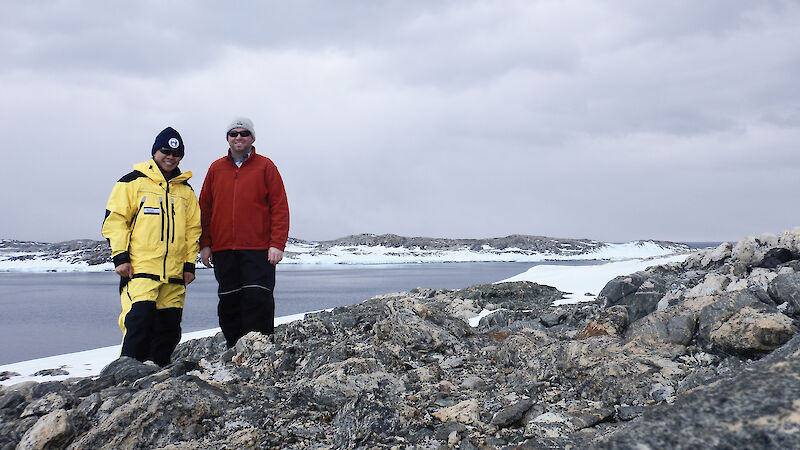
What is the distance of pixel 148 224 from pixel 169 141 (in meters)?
0.64

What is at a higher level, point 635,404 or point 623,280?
point 623,280

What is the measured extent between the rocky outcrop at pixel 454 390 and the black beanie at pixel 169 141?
1549 mm

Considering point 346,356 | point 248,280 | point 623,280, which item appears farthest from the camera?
point 623,280

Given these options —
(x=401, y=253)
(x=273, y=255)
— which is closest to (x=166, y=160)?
(x=273, y=255)

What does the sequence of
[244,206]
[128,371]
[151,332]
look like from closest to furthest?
[128,371], [151,332], [244,206]

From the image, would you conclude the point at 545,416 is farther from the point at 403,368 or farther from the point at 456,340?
the point at 456,340

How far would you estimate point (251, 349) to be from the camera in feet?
11.8

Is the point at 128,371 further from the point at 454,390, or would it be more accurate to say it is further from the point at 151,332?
the point at 454,390

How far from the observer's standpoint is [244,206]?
415 centimetres

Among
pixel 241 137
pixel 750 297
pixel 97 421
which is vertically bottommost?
pixel 97 421

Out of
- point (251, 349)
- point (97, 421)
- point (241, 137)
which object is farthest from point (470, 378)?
point (241, 137)

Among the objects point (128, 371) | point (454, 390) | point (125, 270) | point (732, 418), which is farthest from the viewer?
point (125, 270)

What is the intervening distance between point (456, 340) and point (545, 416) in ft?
4.69

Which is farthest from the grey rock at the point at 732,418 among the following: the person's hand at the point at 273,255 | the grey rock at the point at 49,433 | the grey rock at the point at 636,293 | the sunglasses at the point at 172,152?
the sunglasses at the point at 172,152
